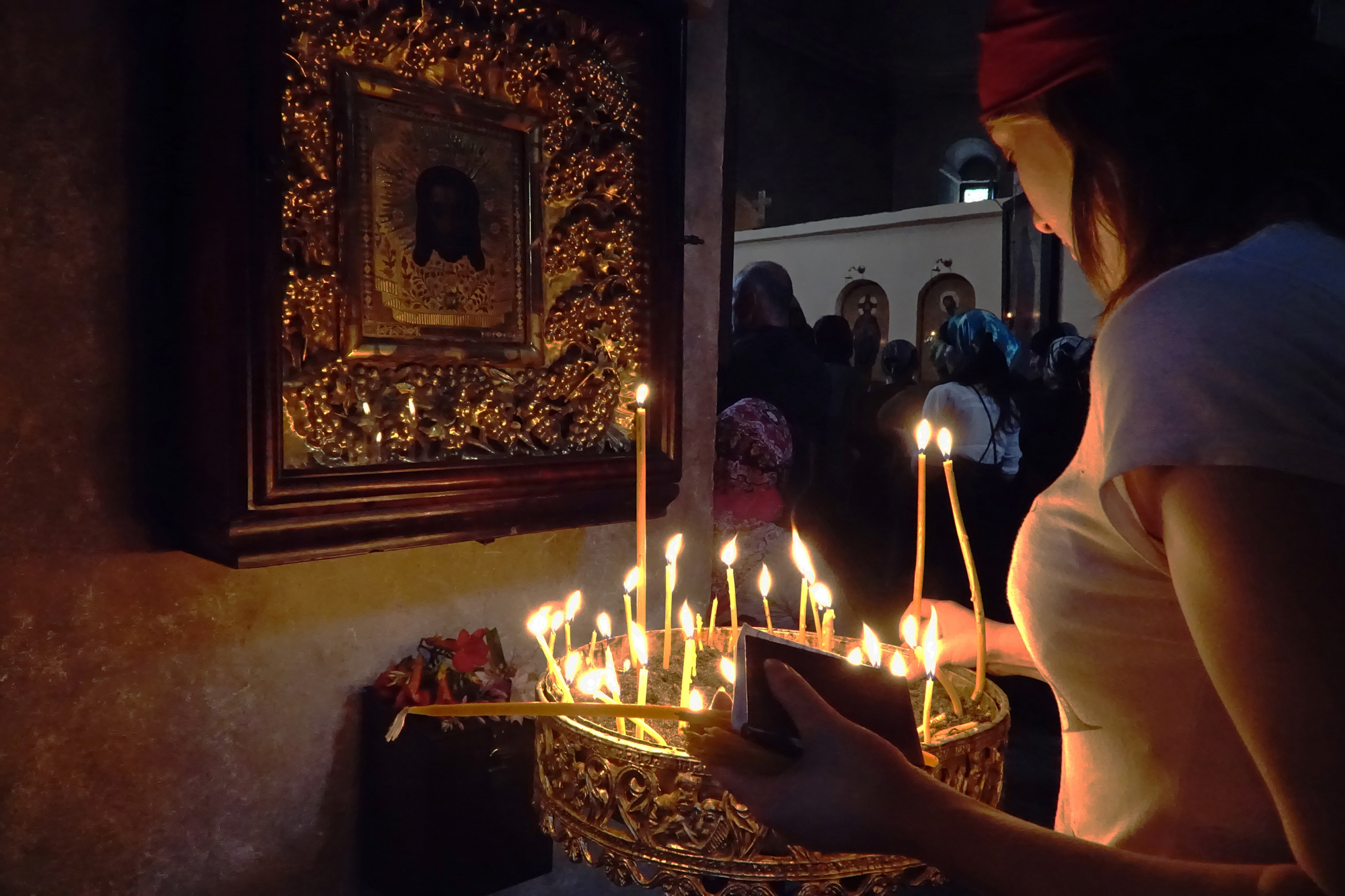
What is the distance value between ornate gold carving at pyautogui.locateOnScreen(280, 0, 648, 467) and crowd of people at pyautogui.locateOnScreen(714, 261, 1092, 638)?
1109 millimetres

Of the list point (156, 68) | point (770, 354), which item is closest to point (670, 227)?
point (156, 68)

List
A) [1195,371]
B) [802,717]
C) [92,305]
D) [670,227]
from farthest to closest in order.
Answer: [670,227] < [92,305] < [802,717] < [1195,371]

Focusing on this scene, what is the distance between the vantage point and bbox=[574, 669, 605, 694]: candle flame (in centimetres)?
110

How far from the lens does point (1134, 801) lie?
904 millimetres

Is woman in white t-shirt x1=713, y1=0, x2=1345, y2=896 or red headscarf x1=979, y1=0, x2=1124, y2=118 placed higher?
red headscarf x1=979, y1=0, x2=1124, y2=118

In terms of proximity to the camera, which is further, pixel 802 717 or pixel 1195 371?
pixel 802 717

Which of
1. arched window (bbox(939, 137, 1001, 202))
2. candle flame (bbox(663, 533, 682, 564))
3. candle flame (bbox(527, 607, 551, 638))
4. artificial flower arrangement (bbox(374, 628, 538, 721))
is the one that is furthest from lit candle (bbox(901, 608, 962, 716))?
arched window (bbox(939, 137, 1001, 202))

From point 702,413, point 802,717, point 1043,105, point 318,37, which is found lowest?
point 802,717

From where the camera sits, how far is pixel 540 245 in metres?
→ 1.71

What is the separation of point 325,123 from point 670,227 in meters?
→ 0.71

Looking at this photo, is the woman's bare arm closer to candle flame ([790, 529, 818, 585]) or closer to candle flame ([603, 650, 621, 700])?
candle flame ([603, 650, 621, 700])

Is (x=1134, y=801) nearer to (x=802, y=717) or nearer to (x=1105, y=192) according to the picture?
(x=802, y=717)

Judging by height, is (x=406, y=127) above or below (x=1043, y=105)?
above

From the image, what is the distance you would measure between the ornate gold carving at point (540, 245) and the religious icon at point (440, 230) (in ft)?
0.08
